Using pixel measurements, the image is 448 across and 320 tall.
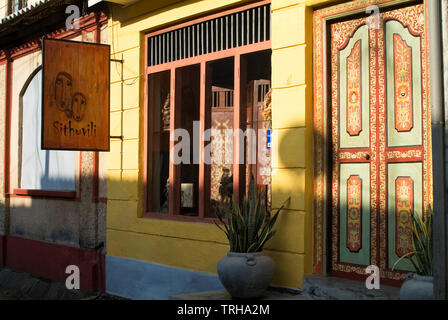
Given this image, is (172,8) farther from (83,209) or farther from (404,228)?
(404,228)

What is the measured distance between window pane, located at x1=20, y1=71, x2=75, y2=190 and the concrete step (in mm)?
5347

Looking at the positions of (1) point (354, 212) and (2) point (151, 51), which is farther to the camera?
(2) point (151, 51)

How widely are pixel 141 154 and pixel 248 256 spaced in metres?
3.01

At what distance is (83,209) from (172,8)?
3.28 meters

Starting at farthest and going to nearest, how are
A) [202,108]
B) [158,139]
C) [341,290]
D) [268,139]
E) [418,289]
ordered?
[158,139], [202,108], [268,139], [341,290], [418,289]

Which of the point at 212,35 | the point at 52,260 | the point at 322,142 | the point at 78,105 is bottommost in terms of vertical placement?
the point at 52,260

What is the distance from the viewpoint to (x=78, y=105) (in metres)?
8.34

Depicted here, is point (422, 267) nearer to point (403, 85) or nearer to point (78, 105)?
point (403, 85)

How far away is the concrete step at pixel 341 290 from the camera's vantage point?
5.18m

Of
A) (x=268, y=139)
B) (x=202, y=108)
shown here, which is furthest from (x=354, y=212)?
(x=202, y=108)

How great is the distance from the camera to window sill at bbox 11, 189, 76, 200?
9.67 metres

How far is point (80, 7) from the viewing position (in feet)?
31.5
